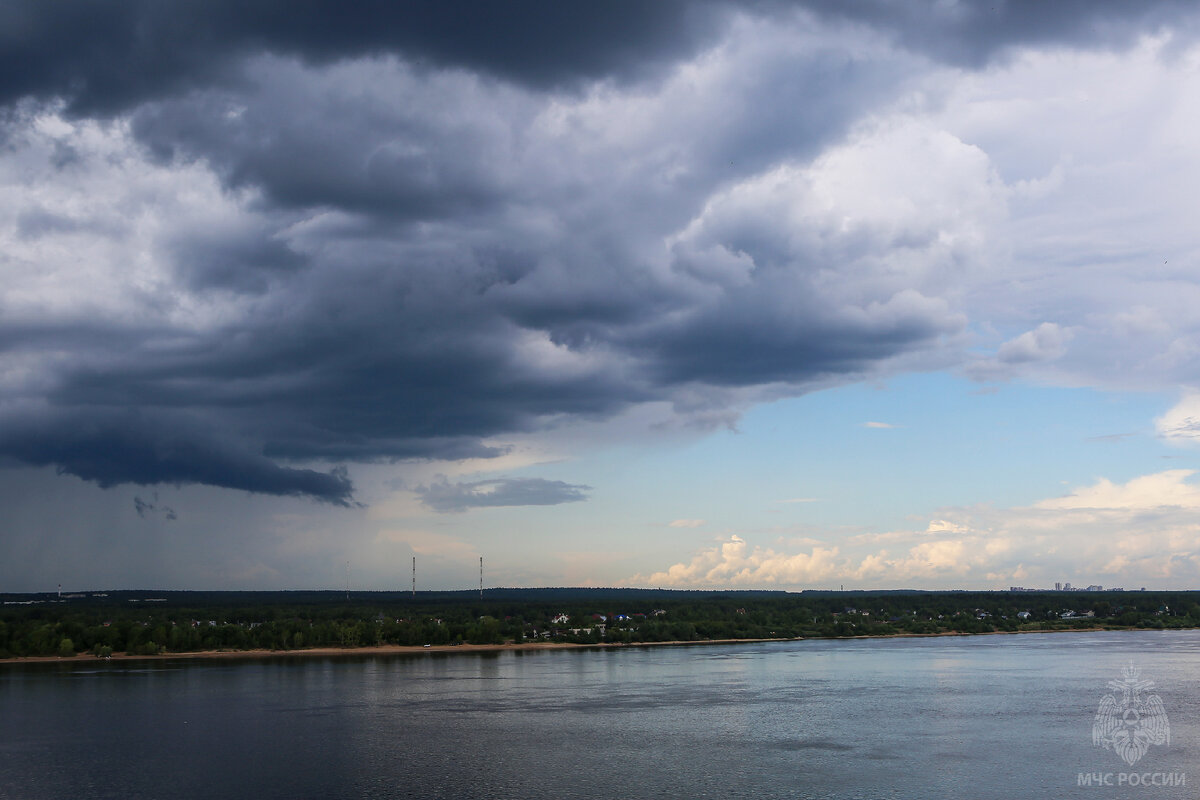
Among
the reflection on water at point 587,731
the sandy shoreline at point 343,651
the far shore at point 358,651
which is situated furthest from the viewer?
the far shore at point 358,651

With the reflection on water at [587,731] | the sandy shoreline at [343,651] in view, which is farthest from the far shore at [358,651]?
the reflection on water at [587,731]

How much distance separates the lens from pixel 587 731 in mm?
68062

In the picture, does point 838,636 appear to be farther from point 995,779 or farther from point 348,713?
point 995,779

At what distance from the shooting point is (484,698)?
289 feet

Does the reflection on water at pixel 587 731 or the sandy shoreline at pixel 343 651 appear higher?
the reflection on water at pixel 587 731

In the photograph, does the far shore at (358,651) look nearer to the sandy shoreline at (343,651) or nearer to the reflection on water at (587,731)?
the sandy shoreline at (343,651)

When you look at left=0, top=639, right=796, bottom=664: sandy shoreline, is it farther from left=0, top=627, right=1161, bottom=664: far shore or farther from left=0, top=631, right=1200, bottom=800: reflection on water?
left=0, top=631, right=1200, bottom=800: reflection on water

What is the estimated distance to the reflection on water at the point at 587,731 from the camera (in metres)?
52.2

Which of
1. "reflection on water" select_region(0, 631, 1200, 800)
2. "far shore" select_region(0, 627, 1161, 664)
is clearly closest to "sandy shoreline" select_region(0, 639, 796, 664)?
"far shore" select_region(0, 627, 1161, 664)

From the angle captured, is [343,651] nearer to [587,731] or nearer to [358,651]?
[358,651]

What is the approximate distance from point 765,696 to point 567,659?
188 ft

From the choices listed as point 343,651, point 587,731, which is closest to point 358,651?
point 343,651

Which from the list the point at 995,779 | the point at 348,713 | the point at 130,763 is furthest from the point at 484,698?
the point at 995,779

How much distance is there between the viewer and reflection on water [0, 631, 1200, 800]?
2057 inches
